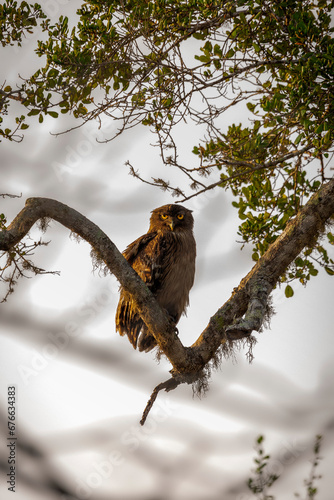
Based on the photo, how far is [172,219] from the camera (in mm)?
6020

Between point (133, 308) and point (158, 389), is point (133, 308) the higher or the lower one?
the higher one

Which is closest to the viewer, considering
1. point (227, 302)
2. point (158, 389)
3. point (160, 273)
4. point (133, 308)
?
point (158, 389)

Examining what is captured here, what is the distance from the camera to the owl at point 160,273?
16.8ft

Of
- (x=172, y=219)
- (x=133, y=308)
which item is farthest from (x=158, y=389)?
(x=172, y=219)

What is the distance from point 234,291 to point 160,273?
55.1 inches

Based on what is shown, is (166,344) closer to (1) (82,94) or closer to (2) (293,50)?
(1) (82,94)

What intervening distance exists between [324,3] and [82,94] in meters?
1.96

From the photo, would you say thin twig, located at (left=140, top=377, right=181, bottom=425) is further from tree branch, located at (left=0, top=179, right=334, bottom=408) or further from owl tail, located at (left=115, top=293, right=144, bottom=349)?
owl tail, located at (left=115, top=293, right=144, bottom=349)

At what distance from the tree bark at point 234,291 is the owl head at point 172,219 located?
2140 mm

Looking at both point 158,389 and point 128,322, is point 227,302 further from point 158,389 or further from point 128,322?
point 128,322

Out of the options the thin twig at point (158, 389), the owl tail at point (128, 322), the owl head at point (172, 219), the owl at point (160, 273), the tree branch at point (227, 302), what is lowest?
the thin twig at point (158, 389)

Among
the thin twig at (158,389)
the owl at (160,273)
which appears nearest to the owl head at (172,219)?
the owl at (160,273)

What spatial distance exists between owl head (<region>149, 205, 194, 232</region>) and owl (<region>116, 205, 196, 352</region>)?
119 millimetres

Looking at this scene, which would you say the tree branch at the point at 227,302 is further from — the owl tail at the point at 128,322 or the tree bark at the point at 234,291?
the owl tail at the point at 128,322
